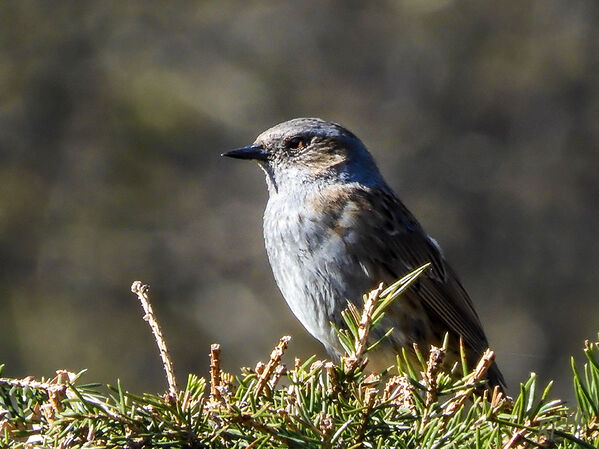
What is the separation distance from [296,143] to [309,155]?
8 cm

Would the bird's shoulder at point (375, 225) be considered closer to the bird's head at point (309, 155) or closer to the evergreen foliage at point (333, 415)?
the bird's head at point (309, 155)

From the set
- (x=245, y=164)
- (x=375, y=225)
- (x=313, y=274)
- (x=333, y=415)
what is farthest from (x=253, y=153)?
(x=245, y=164)

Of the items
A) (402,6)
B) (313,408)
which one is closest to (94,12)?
(402,6)

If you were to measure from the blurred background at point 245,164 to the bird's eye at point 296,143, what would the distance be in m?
4.47

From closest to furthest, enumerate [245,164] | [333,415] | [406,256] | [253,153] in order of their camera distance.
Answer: [333,415] → [406,256] → [253,153] → [245,164]

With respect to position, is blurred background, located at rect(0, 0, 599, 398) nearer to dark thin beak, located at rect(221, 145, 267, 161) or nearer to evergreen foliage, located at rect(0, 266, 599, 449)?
dark thin beak, located at rect(221, 145, 267, 161)

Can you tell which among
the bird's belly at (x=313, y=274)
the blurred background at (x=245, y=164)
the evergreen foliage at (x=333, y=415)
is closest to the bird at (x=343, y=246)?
the bird's belly at (x=313, y=274)

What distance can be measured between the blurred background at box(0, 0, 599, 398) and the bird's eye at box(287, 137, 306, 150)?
14.7ft

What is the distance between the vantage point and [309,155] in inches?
177

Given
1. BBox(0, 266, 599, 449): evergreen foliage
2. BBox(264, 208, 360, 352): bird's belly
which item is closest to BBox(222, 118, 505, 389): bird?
BBox(264, 208, 360, 352): bird's belly

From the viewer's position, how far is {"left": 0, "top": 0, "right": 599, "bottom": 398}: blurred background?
364 inches

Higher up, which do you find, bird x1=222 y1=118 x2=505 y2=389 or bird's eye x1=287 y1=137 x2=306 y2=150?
bird's eye x1=287 y1=137 x2=306 y2=150

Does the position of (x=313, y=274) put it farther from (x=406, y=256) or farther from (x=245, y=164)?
(x=245, y=164)

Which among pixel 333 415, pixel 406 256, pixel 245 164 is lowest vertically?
pixel 406 256
